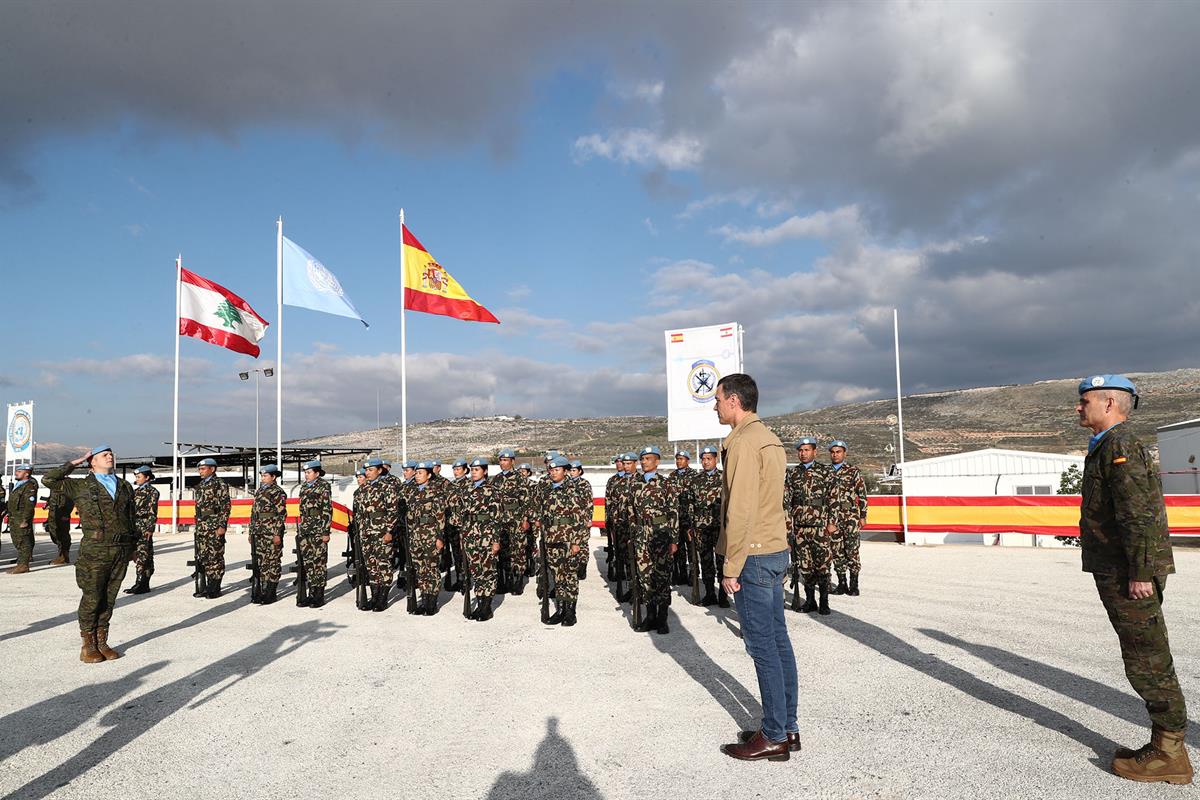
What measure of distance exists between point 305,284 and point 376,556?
390 inches

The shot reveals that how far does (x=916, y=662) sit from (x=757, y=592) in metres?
2.97

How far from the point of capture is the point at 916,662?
6121 millimetres

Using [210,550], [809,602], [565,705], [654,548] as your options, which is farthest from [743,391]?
[210,550]

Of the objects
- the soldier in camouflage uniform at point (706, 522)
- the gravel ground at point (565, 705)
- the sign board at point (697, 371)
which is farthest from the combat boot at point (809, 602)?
the sign board at point (697, 371)

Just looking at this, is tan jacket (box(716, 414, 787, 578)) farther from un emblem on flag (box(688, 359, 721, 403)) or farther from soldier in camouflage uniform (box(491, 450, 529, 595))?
un emblem on flag (box(688, 359, 721, 403))

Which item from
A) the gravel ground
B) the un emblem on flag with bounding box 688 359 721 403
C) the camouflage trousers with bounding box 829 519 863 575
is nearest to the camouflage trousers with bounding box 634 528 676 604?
the gravel ground

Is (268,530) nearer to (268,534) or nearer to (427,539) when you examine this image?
(268,534)

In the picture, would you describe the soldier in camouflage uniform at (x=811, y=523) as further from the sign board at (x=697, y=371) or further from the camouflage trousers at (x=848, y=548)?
the sign board at (x=697, y=371)

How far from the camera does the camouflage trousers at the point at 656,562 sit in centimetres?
760

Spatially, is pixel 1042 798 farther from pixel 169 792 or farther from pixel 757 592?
pixel 169 792

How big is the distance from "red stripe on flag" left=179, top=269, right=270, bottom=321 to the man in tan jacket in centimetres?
1810

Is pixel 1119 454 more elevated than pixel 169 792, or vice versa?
pixel 1119 454

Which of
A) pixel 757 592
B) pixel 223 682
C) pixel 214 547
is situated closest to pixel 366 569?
pixel 214 547

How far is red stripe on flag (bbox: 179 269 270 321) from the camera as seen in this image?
59.1ft
